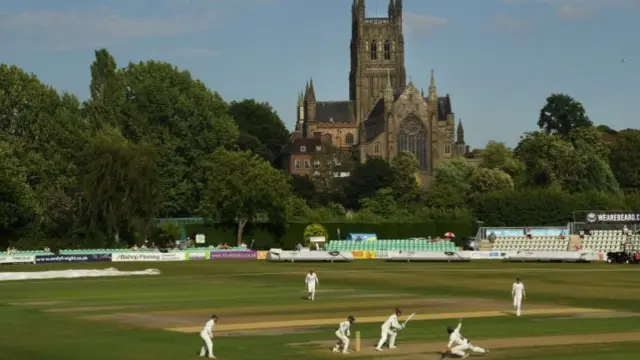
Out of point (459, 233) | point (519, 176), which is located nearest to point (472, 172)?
point (519, 176)

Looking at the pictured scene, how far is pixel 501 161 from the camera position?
159 meters

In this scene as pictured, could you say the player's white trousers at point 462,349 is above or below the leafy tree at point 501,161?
below

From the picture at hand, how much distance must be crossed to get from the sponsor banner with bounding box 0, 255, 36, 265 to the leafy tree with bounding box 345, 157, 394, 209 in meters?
78.4

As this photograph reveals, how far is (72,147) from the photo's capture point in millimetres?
106625

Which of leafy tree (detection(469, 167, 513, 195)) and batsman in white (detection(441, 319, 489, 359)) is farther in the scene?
leafy tree (detection(469, 167, 513, 195))

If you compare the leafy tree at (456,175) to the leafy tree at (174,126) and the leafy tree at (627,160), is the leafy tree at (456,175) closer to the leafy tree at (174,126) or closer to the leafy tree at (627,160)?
the leafy tree at (627,160)

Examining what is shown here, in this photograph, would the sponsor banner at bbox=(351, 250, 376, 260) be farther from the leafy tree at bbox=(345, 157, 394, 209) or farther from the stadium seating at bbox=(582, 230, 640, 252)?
the leafy tree at bbox=(345, 157, 394, 209)

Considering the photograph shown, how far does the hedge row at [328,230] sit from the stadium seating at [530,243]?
1343 centimetres

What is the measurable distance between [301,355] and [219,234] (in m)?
82.0

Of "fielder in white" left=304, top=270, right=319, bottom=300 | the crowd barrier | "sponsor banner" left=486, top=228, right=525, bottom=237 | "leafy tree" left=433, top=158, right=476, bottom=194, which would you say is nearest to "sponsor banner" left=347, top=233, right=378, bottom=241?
the crowd barrier

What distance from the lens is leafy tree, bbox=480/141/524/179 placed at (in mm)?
157500

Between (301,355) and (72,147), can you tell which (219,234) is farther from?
(301,355)

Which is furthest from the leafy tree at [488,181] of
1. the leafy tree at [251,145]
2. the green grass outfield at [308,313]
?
the green grass outfield at [308,313]

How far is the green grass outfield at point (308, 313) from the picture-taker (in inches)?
1314
